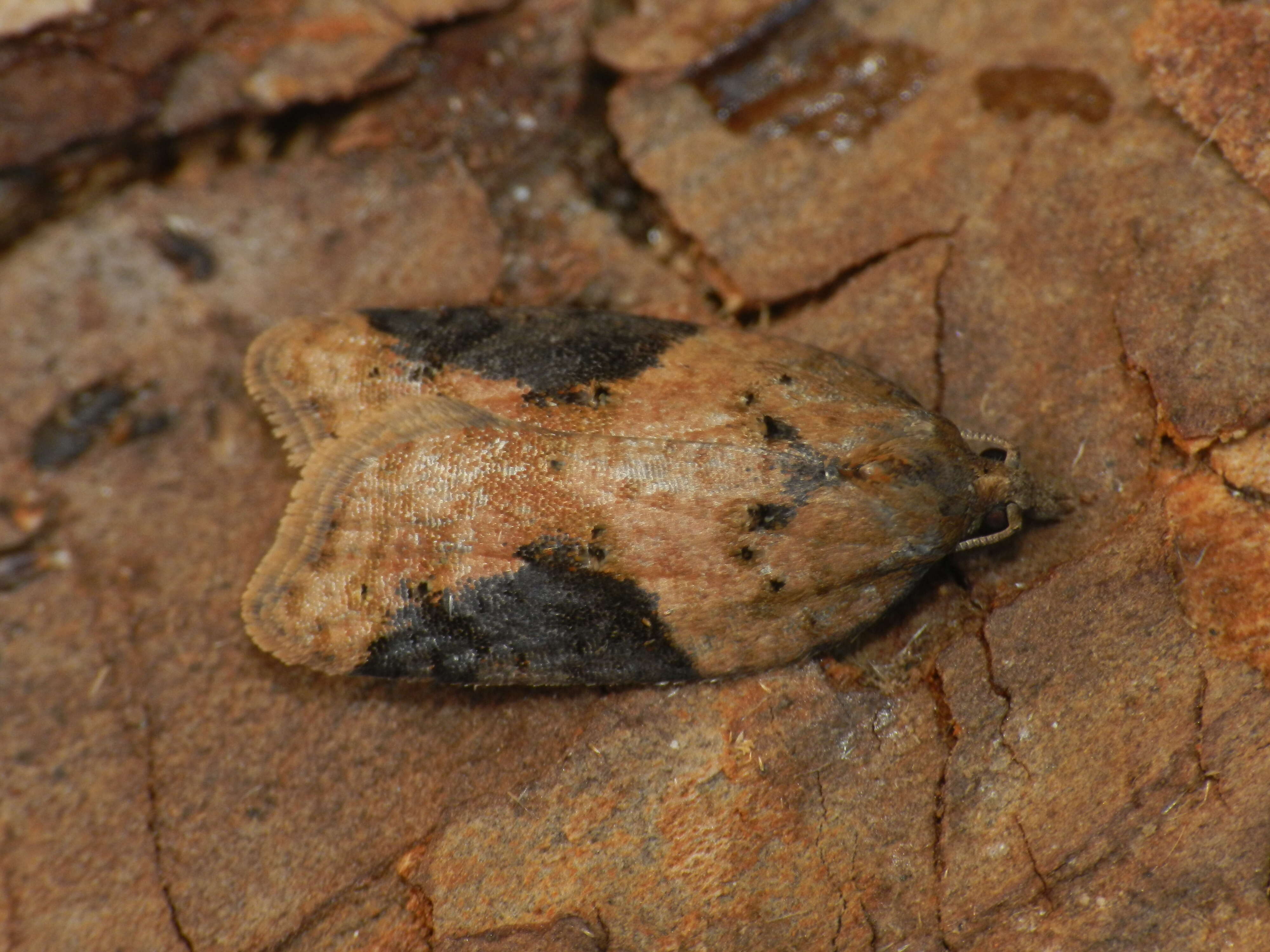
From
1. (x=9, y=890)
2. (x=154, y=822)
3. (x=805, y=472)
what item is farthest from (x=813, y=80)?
(x=9, y=890)

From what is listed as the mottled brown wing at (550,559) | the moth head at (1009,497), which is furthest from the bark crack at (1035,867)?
the moth head at (1009,497)

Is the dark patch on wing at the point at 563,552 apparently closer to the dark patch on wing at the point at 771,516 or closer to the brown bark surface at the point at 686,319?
the dark patch on wing at the point at 771,516

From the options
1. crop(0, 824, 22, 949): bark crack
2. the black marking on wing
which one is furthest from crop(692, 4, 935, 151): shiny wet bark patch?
crop(0, 824, 22, 949): bark crack

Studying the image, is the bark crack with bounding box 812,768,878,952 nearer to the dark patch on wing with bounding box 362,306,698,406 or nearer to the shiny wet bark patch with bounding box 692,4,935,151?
the dark patch on wing with bounding box 362,306,698,406

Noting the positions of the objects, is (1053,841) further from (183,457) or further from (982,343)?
(183,457)

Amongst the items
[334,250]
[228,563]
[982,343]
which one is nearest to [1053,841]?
[982,343]

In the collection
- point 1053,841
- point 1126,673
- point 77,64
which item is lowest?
point 1053,841

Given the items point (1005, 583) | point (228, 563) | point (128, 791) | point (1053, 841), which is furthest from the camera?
point (228, 563)
